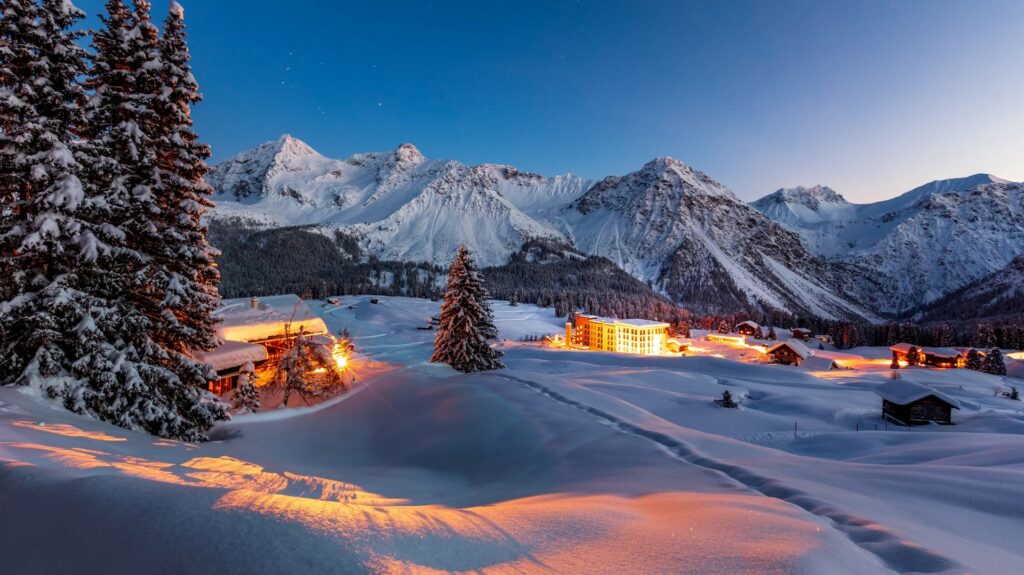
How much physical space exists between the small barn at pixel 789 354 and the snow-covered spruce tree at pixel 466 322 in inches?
2178

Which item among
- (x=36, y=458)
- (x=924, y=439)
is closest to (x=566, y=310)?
(x=924, y=439)

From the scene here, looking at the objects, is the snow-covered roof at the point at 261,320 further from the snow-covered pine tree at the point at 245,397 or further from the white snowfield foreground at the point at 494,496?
the white snowfield foreground at the point at 494,496

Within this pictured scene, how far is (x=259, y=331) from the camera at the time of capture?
29.0 m

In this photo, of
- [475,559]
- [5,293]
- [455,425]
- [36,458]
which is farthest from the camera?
[455,425]

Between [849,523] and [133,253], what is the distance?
51.4ft

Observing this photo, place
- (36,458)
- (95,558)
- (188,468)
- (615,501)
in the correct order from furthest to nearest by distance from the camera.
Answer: (188,468)
(615,501)
(36,458)
(95,558)

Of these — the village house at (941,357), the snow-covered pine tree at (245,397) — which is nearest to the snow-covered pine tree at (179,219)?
the snow-covered pine tree at (245,397)

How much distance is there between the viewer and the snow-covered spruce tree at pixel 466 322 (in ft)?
97.9

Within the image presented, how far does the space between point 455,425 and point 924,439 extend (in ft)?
46.9

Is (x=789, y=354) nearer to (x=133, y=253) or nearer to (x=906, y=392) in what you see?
(x=906, y=392)

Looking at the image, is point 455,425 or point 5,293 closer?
point 5,293

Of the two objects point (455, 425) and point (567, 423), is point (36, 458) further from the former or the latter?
point (567, 423)

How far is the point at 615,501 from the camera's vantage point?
641 cm

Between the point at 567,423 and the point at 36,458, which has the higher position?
the point at 36,458
